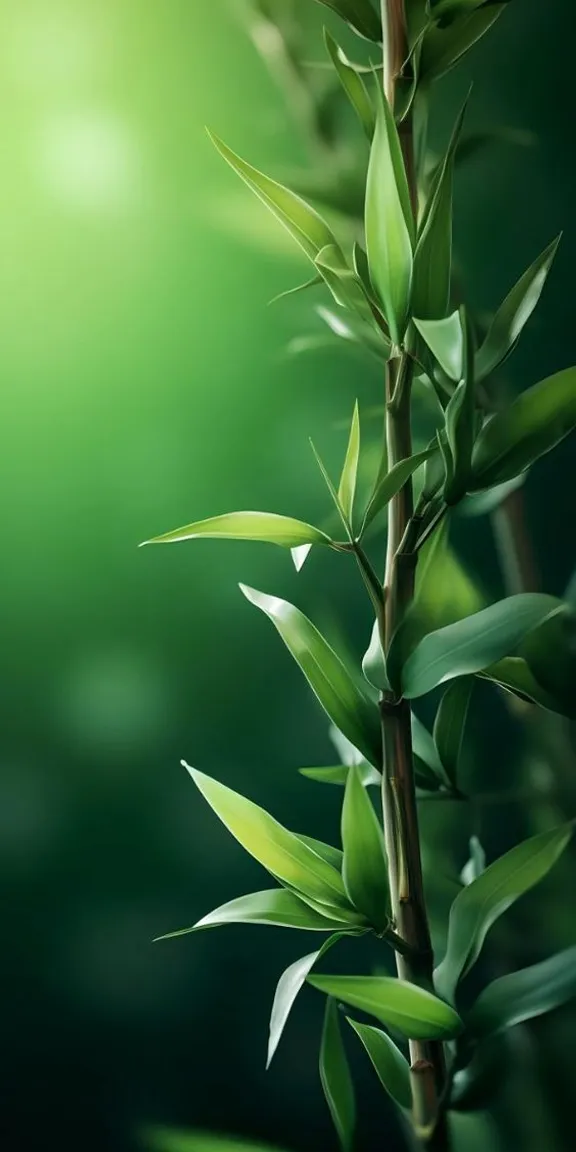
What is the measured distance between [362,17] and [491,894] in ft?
2.00

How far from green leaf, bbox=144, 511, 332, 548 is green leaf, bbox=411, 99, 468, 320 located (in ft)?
0.51

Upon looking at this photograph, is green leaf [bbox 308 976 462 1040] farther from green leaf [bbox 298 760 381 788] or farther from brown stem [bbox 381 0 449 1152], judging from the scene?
green leaf [bbox 298 760 381 788]

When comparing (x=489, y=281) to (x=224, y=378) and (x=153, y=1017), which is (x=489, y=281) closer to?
(x=224, y=378)

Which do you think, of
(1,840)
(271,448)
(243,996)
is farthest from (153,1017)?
(271,448)

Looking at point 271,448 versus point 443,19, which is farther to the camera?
point 271,448

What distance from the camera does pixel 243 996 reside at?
92 centimetres

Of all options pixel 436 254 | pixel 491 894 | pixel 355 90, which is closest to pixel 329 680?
pixel 491 894

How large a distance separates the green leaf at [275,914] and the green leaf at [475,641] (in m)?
0.16

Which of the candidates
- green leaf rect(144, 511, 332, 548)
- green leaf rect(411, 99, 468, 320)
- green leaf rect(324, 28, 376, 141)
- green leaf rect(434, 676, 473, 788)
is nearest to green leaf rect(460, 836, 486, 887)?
green leaf rect(434, 676, 473, 788)

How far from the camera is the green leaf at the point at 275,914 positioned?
608 mm

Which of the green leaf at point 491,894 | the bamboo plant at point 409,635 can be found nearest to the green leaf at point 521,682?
the bamboo plant at point 409,635

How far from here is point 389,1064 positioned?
0.64m

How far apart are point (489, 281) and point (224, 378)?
0.26m

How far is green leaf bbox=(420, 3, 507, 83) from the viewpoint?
0.63 m
